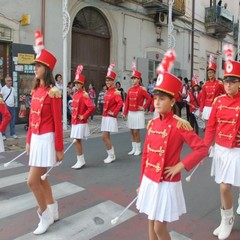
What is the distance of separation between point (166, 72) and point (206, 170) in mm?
4838

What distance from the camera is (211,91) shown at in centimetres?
994

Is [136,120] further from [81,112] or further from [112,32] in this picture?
[112,32]

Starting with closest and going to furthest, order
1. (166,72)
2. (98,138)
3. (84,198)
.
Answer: (166,72) → (84,198) → (98,138)

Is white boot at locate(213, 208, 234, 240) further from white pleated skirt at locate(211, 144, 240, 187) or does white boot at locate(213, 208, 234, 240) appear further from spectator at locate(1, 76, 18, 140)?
spectator at locate(1, 76, 18, 140)

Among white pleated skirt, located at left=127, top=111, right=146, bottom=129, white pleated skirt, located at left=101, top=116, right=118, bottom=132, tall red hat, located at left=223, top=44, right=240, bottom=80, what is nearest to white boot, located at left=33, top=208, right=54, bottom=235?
tall red hat, located at left=223, top=44, right=240, bottom=80

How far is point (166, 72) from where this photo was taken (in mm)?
3264

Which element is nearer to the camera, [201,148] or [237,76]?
[201,148]

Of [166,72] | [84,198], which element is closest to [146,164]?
[166,72]

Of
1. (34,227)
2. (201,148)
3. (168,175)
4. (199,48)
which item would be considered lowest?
(34,227)

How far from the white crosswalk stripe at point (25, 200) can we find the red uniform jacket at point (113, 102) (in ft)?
8.02

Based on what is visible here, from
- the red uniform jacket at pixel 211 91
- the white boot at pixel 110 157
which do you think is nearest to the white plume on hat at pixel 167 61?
the white boot at pixel 110 157

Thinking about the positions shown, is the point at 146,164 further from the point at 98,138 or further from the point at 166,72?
the point at 98,138

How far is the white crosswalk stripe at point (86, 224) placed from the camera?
4.39m

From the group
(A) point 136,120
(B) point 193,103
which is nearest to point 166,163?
(A) point 136,120
